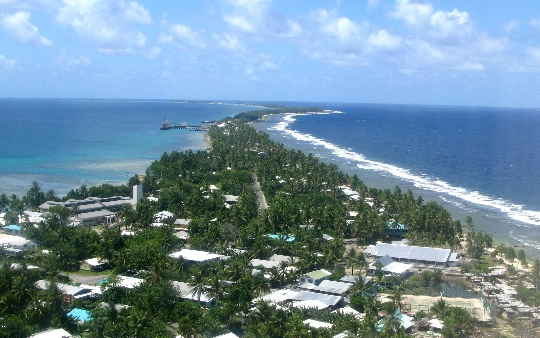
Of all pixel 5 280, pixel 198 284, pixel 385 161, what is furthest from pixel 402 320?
pixel 385 161

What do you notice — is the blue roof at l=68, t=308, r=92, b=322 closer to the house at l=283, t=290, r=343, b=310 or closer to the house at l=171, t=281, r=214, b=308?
the house at l=171, t=281, r=214, b=308

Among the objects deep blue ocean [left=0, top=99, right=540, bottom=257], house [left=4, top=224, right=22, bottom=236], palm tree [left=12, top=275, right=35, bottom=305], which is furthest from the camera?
deep blue ocean [left=0, top=99, right=540, bottom=257]

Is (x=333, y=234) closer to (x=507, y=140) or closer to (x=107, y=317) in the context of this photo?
(x=107, y=317)

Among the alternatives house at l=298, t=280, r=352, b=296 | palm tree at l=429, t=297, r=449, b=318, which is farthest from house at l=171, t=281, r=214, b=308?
palm tree at l=429, t=297, r=449, b=318

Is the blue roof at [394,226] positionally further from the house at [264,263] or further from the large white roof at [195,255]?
the large white roof at [195,255]

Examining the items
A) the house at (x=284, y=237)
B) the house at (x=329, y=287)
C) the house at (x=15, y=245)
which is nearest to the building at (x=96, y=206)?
the house at (x=15, y=245)

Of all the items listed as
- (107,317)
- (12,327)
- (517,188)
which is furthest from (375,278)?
(517,188)

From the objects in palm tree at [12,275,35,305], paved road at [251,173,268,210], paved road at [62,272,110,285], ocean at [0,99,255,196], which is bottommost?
ocean at [0,99,255,196]
